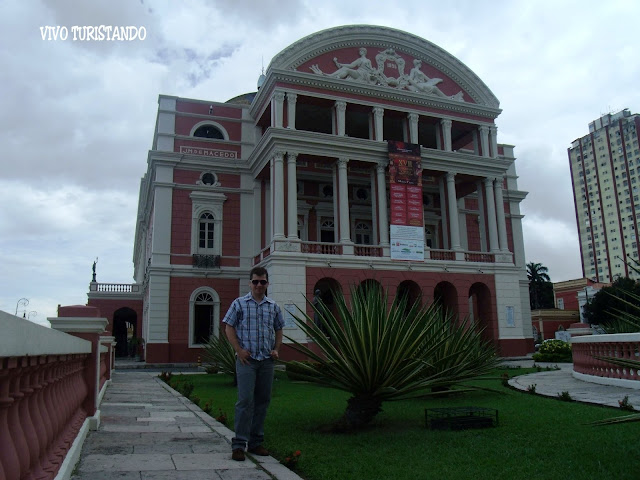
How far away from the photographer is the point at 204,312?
24031mm

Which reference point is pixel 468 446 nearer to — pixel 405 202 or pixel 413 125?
pixel 405 202

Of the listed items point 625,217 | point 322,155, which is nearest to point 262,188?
point 322,155

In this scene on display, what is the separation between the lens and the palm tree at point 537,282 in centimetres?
6594

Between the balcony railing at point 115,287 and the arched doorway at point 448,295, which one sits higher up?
the balcony railing at point 115,287

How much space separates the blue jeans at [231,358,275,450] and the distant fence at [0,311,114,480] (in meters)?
1.34

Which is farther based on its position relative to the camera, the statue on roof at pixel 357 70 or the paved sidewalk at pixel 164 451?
the statue on roof at pixel 357 70

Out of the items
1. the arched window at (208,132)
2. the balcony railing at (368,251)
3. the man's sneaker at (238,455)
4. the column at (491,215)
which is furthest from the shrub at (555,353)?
the man's sneaker at (238,455)

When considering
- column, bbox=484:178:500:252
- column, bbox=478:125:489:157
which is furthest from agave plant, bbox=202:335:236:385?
column, bbox=478:125:489:157

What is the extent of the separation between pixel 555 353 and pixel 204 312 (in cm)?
1439

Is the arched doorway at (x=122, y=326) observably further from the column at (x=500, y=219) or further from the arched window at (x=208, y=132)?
the column at (x=500, y=219)

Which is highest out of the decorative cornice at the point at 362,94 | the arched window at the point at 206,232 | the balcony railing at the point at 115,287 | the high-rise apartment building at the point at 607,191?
the high-rise apartment building at the point at 607,191

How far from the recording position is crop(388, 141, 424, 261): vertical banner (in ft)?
74.6

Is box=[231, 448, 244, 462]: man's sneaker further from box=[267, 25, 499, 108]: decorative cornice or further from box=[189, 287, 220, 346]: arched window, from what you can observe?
box=[267, 25, 499, 108]: decorative cornice

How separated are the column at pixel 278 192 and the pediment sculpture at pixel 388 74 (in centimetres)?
481
